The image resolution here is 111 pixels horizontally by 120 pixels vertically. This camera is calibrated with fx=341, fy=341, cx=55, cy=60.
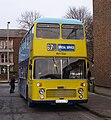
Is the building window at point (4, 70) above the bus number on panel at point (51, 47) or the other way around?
the other way around

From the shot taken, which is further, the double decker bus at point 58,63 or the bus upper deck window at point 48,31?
the bus upper deck window at point 48,31

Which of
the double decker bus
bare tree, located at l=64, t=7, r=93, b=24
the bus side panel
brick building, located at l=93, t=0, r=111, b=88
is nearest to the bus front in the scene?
the double decker bus

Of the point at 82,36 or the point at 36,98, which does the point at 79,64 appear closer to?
the point at 82,36

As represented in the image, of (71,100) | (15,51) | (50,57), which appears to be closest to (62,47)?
(50,57)

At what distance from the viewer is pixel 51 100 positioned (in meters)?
15.1

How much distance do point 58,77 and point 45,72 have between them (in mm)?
640

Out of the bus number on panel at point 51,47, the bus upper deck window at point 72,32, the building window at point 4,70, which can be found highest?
the bus upper deck window at point 72,32

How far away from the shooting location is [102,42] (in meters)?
23.7

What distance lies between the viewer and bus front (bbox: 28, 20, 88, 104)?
15211mm

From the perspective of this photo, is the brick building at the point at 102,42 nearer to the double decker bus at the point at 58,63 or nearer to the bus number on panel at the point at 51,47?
the double decker bus at the point at 58,63

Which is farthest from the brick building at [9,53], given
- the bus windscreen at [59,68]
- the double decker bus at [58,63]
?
the bus windscreen at [59,68]

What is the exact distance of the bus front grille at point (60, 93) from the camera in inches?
600

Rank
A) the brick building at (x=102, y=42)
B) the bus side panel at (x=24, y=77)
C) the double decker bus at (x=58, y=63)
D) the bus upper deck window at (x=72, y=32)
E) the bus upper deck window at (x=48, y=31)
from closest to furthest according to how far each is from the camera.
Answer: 1. the double decker bus at (x=58, y=63)
2. the bus upper deck window at (x=48, y=31)
3. the bus upper deck window at (x=72, y=32)
4. the bus side panel at (x=24, y=77)
5. the brick building at (x=102, y=42)

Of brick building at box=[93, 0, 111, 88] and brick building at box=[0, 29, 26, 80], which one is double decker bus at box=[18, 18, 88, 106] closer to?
brick building at box=[93, 0, 111, 88]
